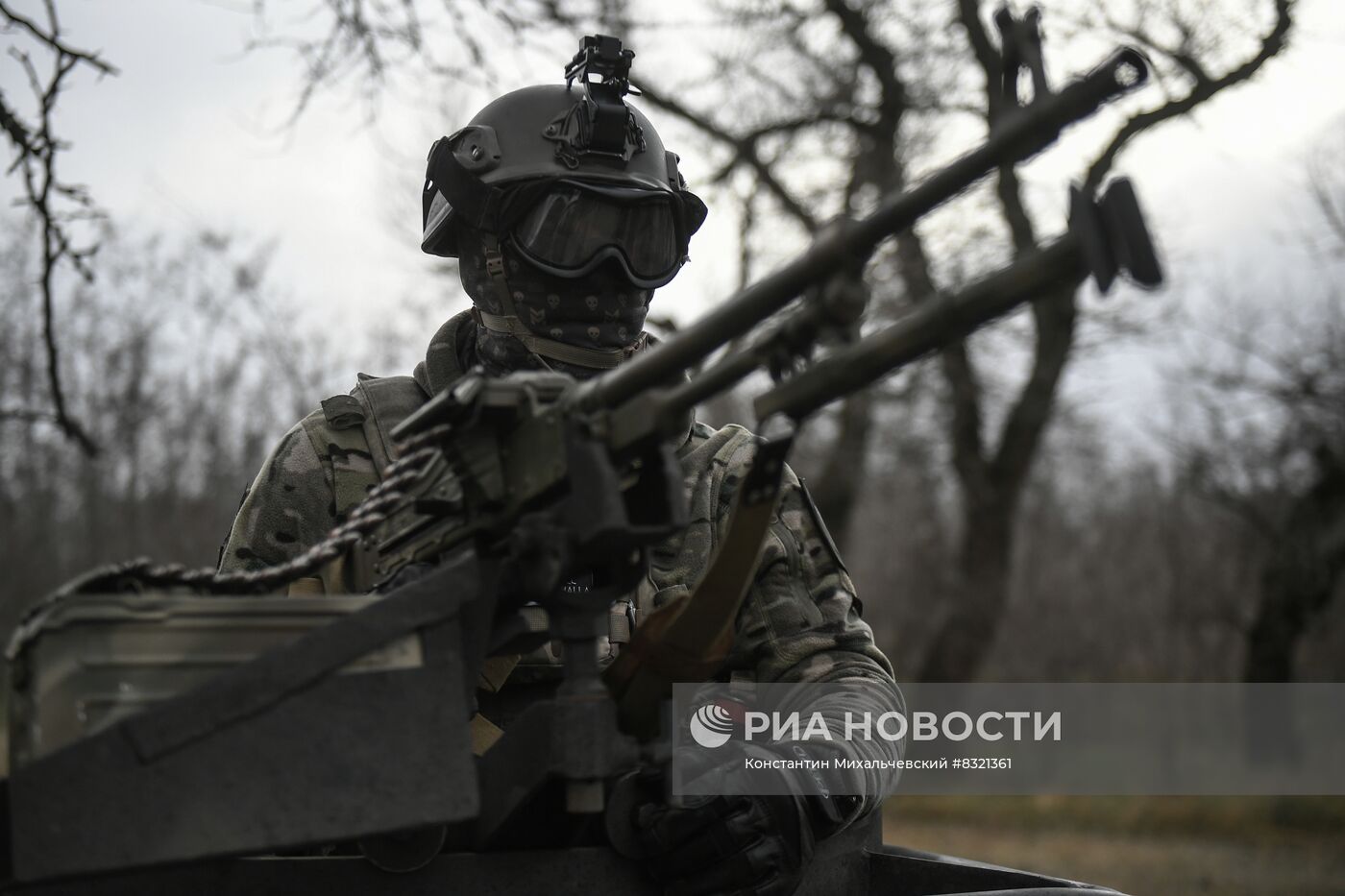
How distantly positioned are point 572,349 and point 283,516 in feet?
2.84

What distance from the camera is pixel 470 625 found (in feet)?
8.05

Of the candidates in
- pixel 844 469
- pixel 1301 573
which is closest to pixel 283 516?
pixel 844 469

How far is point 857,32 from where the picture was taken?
12.8 metres

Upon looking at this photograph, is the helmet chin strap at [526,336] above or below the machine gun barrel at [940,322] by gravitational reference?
above

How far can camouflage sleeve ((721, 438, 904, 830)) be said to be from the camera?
3445mm

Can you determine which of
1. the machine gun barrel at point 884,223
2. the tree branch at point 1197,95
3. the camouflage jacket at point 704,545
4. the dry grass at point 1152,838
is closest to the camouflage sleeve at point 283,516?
the camouflage jacket at point 704,545

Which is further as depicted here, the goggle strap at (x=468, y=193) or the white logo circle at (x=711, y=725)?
the goggle strap at (x=468, y=193)

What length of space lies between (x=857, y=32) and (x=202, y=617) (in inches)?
455

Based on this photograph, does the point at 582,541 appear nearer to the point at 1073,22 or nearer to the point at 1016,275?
the point at 1016,275

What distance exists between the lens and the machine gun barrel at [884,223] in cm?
190

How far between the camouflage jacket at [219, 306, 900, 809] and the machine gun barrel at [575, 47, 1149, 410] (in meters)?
1.36

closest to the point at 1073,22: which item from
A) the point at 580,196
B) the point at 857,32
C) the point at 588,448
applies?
the point at 857,32

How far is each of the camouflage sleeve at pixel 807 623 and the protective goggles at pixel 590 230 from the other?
75cm

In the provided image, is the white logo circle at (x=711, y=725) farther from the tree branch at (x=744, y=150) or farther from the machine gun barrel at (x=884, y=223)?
the tree branch at (x=744, y=150)
